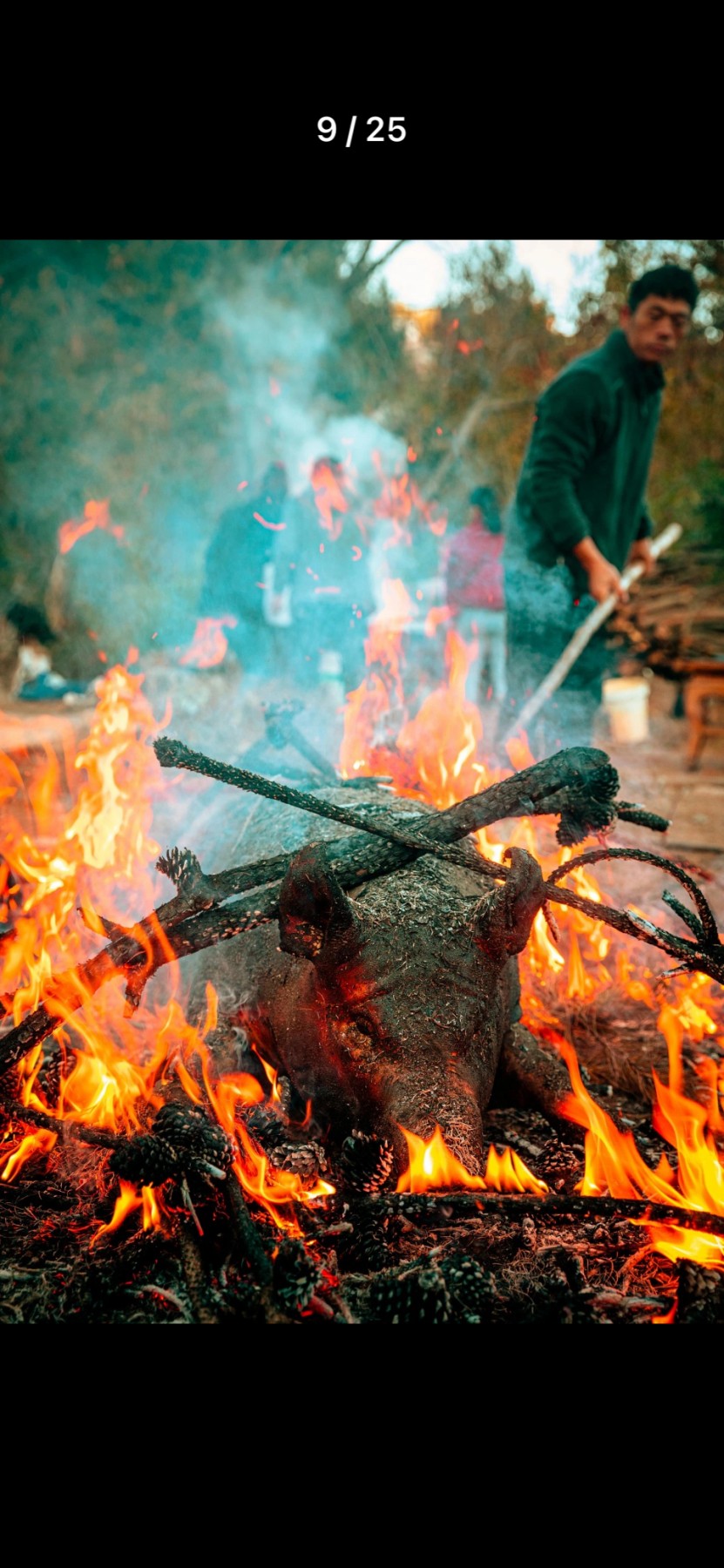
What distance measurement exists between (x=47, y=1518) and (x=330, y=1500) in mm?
616

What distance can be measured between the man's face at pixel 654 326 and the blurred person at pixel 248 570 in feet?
14.3

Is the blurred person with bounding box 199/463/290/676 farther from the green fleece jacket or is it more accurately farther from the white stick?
the white stick

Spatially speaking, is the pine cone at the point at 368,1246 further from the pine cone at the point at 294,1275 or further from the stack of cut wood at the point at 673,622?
the stack of cut wood at the point at 673,622

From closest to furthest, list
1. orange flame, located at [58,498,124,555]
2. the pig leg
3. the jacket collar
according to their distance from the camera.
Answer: the pig leg < the jacket collar < orange flame, located at [58,498,124,555]

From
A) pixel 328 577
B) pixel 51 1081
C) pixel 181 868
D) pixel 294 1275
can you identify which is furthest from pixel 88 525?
pixel 294 1275

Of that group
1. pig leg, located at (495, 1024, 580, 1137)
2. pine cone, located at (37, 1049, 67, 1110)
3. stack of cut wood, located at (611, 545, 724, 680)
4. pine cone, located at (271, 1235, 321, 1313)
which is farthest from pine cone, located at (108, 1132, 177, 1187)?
stack of cut wood, located at (611, 545, 724, 680)

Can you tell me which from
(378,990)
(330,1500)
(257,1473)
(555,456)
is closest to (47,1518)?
(257,1473)

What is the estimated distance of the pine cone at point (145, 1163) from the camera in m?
2.39

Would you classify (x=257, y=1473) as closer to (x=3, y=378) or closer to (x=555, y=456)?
(x=555, y=456)

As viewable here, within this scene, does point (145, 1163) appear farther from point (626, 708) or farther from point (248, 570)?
point (626, 708)

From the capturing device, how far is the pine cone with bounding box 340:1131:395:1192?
8.39ft

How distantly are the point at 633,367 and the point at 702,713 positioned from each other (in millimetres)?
4340

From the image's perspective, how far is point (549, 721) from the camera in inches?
324
